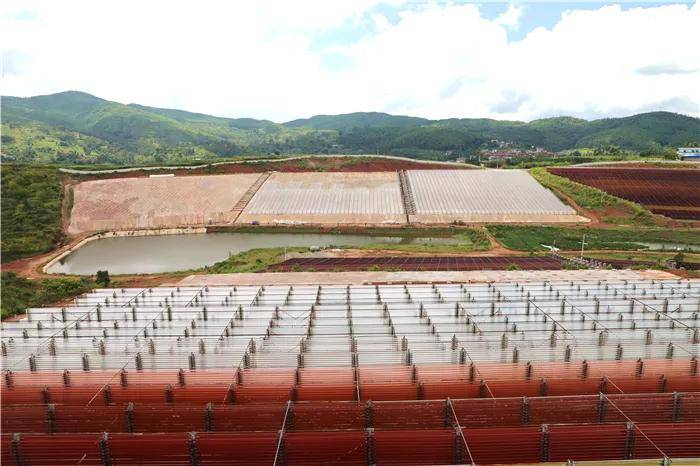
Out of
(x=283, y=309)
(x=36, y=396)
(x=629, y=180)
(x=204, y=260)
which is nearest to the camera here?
(x=36, y=396)

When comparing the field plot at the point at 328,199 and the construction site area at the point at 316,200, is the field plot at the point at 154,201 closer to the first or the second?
the construction site area at the point at 316,200

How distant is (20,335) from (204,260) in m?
23.9

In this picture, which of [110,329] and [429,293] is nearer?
[110,329]

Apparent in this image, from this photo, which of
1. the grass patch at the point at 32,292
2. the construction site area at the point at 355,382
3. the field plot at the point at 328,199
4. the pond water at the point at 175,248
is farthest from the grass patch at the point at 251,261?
the construction site area at the point at 355,382

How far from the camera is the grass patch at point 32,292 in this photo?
763 inches

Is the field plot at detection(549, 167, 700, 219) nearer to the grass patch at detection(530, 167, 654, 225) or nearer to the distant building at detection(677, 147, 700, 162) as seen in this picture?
the grass patch at detection(530, 167, 654, 225)

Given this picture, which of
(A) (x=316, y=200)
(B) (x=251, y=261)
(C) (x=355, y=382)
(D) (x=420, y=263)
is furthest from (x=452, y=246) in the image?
(C) (x=355, y=382)

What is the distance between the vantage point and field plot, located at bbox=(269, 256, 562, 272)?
28.8m

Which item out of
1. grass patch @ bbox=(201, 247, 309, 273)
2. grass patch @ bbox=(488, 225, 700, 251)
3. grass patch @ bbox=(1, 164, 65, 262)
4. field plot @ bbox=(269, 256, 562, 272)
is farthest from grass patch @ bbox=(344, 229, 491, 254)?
grass patch @ bbox=(1, 164, 65, 262)

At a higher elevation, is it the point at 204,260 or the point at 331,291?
the point at 331,291

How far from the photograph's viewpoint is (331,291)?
53.1 ft

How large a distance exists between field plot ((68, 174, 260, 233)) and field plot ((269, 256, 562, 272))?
23.2m

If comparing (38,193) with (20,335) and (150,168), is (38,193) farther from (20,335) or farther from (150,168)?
(20,335)

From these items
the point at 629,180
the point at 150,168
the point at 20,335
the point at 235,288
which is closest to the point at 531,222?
the point at 629,180
